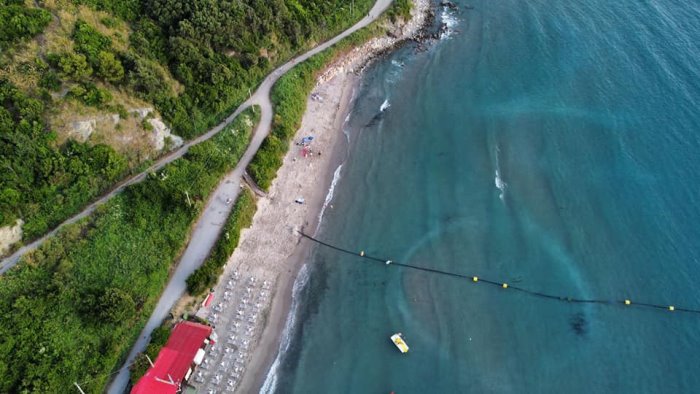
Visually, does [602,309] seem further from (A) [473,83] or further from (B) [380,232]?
(A) [473,83]

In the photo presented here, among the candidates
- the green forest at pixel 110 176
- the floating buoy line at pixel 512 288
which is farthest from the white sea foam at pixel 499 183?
the green forest at pixel 110 176

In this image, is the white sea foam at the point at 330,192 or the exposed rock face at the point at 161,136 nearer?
the exposed rock face at the point at 161,136

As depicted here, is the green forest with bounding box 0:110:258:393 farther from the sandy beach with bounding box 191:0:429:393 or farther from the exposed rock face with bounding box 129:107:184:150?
the sandy beach with bounding box 191:0:429:393

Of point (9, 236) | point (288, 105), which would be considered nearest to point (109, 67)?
point (9, 236)

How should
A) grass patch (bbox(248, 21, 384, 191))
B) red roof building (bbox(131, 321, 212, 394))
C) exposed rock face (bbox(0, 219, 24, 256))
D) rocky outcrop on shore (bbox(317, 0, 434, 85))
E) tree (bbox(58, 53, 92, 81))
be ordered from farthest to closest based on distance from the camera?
rocky outcrop on shore (bbox(317, 0, 434, 85)) < grass patch (bbox(248, 21, 384, 191)) < tree (bbox(58, 53, 92, 81)) < exposed rock face (bbox(0, 219, 24, 256)) < red roof building (bbox(131, 321, 212, 394))

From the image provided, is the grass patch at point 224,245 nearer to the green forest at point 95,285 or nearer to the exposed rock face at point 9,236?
the green forest at point 95,285

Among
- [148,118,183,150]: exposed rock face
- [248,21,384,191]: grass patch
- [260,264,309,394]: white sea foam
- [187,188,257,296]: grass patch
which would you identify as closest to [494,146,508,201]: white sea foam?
[260,264,309,394]: white sea foam
